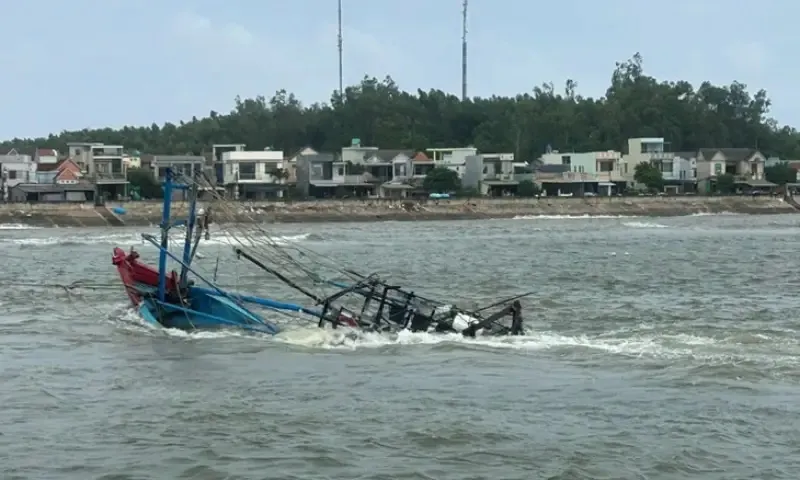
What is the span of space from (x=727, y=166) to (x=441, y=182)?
1278 inches

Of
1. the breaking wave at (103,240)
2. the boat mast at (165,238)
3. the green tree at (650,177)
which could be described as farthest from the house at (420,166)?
the boat mast at (165,238)

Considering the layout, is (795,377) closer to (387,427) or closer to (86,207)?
(387,427)

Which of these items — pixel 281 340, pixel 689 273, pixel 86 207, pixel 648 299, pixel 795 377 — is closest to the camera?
pixel 795 377

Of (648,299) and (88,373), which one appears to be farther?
(648,299)

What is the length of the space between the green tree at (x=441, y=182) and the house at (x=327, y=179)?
6.01 metres

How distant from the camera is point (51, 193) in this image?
99250 mm

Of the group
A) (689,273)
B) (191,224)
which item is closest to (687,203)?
(689,273)

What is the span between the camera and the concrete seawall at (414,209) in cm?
8794

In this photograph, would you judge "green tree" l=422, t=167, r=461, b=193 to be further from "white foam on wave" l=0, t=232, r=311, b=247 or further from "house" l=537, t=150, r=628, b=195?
"white foam on wave" l=0, t=232, r=311, b=247

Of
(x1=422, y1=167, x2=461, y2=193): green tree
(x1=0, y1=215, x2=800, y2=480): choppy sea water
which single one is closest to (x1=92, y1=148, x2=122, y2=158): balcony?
(x1=422, y1=167, x2=461, y2=193): green tree

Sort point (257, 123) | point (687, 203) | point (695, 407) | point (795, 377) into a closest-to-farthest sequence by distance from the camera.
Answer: point (695, 407)
point (795, 377)
point (687, 203)
point (257, 123)

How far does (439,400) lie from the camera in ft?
63.5

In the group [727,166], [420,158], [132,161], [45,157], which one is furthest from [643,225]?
[45,157]

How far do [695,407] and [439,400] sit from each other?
3.91m
